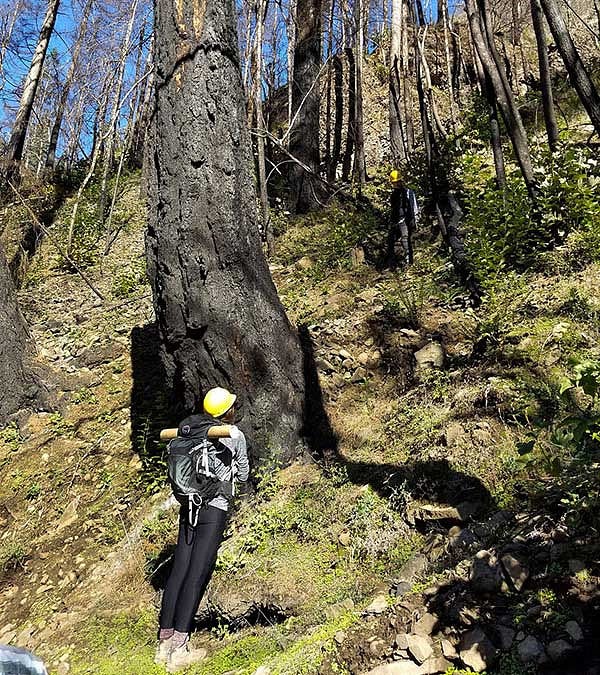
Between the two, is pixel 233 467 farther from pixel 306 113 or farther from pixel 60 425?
pixel 306 113

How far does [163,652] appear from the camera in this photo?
12.3 feet

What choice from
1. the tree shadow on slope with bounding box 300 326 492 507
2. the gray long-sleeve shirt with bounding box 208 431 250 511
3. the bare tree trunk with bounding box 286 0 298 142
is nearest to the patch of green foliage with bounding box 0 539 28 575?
the gray long-sleeve shirt with bounding box 208 431 250 511

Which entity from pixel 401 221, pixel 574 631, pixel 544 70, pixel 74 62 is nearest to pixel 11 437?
pixel 401 221

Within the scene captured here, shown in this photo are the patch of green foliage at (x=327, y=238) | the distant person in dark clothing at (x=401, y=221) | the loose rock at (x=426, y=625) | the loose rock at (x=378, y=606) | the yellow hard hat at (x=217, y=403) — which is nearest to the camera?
the loose rock at (x=426, y=625)

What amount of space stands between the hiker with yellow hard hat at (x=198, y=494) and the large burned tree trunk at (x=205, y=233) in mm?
881

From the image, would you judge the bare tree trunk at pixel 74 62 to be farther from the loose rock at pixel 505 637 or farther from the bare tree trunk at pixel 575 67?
the loose rock at pixel 505 637

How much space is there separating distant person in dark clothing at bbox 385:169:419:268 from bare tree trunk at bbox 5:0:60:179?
706 cm

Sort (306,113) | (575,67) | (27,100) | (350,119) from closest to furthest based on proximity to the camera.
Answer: (575,67)
(27,100)
(306,113)
(350,119)

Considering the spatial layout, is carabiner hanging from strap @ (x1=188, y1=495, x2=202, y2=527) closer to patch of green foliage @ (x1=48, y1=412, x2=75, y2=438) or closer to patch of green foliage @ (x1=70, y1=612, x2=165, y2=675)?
patch of green foliage @ (x1=70, y1=612, x2=165, y2=675)

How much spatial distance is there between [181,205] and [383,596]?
3510 millimetres

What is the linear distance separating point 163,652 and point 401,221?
22.0 ft

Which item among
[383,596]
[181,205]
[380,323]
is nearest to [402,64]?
[380,323]

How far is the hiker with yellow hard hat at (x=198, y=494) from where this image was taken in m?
3.91

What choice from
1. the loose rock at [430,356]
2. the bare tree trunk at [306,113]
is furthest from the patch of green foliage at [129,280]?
the loose rock at [430,356]
